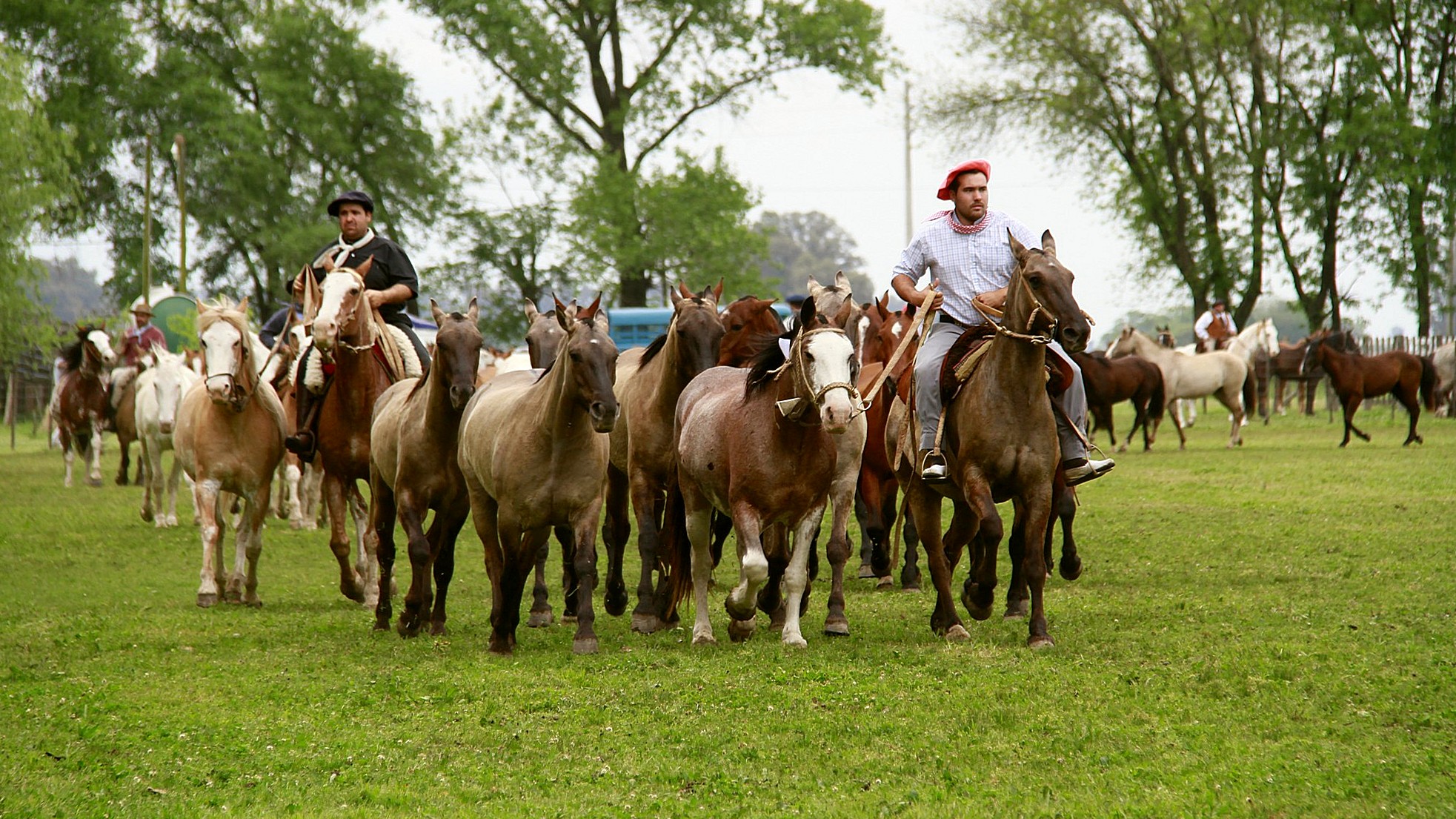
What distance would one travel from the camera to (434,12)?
39.0m

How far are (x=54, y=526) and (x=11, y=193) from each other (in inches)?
468

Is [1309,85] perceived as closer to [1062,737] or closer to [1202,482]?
[1202,482]

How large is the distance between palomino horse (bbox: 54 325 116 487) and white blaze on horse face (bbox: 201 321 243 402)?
546 inches

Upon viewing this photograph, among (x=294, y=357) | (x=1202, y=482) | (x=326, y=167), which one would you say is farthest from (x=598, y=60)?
(x=294, y=357)

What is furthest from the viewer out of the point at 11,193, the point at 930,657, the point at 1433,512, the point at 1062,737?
the point at 11,193

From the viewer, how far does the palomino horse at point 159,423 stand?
16719mm

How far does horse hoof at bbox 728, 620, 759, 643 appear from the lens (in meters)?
8.20

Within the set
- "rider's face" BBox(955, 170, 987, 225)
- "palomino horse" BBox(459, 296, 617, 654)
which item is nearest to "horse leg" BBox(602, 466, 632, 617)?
"palomino horse" BBox(459, 296, 617, 654)

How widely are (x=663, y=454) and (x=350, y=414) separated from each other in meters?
2.74

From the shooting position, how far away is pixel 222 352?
409 inches

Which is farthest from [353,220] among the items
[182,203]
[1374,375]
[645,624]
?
[182,203]

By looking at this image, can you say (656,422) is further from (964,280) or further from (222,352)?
(222,352)

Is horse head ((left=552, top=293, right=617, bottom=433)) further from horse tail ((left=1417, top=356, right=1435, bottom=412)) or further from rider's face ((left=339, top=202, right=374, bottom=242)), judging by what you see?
horse tail ((left=1417, top=356, right=1435, bottom=412))

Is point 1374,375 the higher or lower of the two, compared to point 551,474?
higher
